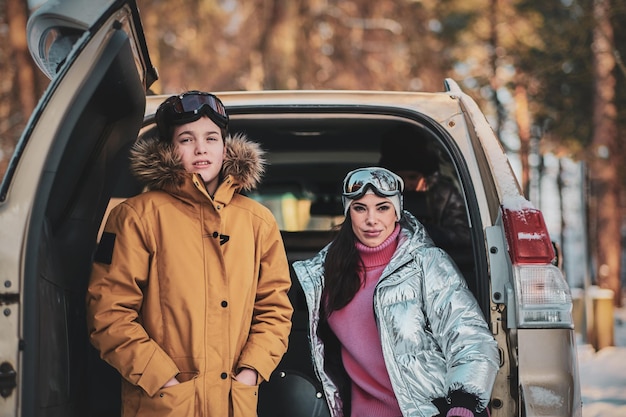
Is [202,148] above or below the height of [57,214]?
above

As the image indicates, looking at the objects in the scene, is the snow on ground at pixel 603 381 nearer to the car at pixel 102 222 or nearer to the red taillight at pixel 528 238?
the car at pixel 102 222

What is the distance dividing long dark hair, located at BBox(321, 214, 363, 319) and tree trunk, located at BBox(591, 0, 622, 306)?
11.6 meters

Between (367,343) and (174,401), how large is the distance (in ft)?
2.76

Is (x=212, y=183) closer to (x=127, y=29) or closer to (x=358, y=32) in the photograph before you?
(x=127, y=29)

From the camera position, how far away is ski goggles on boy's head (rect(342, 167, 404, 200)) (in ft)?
10.7

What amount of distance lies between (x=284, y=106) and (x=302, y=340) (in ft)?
3.52

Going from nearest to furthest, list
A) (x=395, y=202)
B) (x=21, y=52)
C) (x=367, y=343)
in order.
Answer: (x=367, y=343) < (x=395, y=202) < (x=21, y=52)

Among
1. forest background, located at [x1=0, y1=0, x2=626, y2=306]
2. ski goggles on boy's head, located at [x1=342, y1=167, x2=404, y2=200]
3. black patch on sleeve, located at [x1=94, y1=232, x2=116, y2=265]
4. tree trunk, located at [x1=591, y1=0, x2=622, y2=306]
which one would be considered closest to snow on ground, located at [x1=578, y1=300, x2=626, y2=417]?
ski goggles on boy's head, located at [x1=342, y1=167, x2=404, y2=200]

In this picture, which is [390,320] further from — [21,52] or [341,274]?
[21,52]

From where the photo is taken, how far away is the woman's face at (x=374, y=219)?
3.27 meters

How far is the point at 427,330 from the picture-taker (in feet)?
10.1

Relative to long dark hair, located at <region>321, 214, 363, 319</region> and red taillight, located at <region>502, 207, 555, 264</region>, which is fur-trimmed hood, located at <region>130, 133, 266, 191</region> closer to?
long dark hair, located at <region>321, 214, 363, 319</region>

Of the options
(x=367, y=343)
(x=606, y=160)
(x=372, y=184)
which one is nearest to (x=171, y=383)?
(x=367, y=343)

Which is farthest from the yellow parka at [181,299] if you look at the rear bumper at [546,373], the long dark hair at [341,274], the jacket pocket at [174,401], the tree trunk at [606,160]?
the tree trunk at [606,160]
